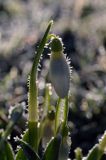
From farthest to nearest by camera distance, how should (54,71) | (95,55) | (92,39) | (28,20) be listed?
(28,20) < (92,39) < (95,55) < (54,71)

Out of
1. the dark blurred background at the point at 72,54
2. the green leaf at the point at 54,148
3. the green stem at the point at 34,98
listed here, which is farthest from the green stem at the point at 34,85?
the dark blurred background at the point at 72,54

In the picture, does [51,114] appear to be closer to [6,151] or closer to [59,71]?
[6,151]

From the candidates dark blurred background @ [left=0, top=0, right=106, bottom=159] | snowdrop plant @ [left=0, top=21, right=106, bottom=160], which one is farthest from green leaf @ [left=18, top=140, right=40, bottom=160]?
dark blurred background @ [left=0, top=0, right=106, bottom=159]

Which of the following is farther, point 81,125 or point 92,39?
point 92,39

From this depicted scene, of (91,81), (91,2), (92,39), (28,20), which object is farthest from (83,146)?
(91,2)

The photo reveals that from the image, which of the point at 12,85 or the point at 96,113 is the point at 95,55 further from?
the point at 96,113

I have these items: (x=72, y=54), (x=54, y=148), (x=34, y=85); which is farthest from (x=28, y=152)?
(x=72, y=54)
